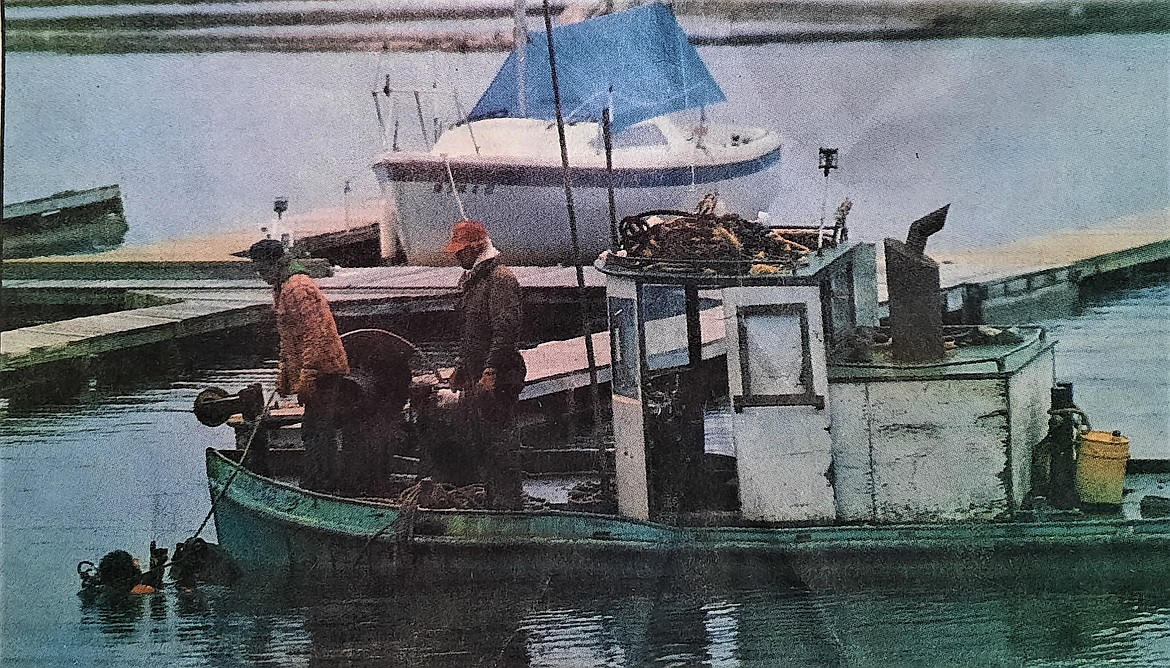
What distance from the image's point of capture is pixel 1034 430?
13.3 ft

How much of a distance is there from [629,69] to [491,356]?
49.1 inches

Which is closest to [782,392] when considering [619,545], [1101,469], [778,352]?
[778,352]

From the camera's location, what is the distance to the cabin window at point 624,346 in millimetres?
4035

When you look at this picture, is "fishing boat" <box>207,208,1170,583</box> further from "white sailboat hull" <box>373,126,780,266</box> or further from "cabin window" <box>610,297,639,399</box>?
"white sailboat hull" <box>373,126,780,266</box>

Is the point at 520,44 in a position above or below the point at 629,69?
above

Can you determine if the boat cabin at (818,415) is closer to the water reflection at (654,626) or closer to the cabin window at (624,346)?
the cabin window at (624,346)

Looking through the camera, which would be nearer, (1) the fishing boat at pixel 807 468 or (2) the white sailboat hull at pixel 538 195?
(1) the fishing boat at pixel 807 468

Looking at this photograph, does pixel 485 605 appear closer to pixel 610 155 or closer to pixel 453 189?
pixel 453 189

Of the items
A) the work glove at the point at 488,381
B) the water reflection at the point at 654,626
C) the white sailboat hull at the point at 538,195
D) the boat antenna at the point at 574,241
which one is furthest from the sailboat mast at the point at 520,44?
the water reflection at the point at 654,626

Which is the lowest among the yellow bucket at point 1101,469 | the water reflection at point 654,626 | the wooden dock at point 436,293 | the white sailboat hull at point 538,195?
the water reflection at point 654,626

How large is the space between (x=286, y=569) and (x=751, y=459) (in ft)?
6.07

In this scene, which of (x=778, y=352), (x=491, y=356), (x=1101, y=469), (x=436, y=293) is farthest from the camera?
(x=436, y=293)

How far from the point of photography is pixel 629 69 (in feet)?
14.1

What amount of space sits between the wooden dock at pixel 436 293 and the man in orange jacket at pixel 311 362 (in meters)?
0.13
